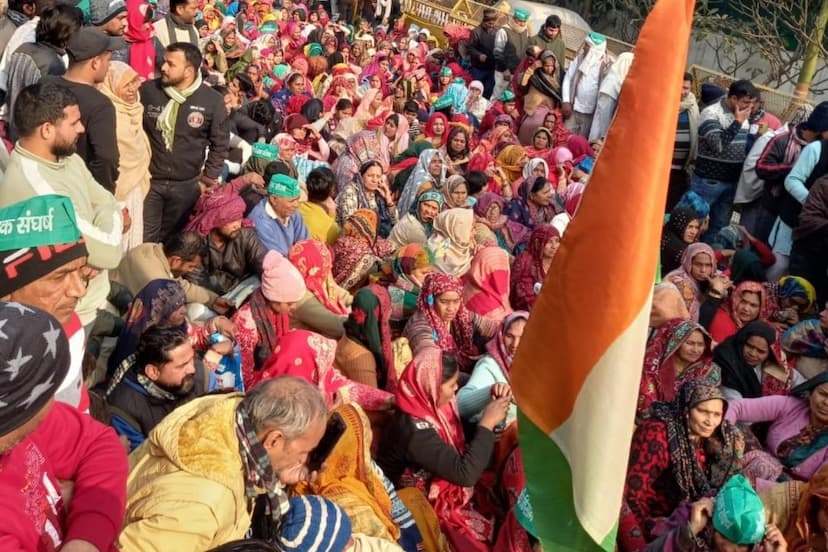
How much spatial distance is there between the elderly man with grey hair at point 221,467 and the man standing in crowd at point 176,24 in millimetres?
4213

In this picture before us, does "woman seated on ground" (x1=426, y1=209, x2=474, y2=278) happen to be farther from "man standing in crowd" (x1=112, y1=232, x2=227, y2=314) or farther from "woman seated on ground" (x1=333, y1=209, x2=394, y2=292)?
"man standing in crowd" (x1=112, y1=232, x2=227, y2=314)

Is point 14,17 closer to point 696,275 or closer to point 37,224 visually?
point 37,224

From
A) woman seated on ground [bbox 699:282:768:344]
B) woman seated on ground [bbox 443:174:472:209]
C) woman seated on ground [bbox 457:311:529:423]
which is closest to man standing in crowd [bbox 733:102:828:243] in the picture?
woman seated on ground [bbox 699:282:768:344]

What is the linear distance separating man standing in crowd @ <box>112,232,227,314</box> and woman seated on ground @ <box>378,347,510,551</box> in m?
1.41

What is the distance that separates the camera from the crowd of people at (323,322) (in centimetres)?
195

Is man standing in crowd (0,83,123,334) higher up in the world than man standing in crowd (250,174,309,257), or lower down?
higher up

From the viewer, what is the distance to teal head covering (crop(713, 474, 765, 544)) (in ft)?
8.16

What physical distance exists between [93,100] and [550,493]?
111 inches

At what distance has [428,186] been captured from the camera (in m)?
6.61

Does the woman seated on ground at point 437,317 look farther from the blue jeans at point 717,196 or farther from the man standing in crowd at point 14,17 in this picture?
the blue jeans at point 717,196

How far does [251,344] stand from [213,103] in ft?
5.35

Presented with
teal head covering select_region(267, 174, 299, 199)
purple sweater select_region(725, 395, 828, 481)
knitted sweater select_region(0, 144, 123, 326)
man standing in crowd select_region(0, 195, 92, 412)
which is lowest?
purple sweater select_region(725, 395, 828, 481)

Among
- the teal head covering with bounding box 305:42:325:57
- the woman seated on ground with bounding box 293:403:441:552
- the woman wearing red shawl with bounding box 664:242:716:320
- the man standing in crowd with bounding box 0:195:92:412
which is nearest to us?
the man standing in crowd with bounding box 0:195:92:412

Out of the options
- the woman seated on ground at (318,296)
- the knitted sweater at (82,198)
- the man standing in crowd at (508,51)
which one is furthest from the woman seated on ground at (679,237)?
the man standing in crowd at (508,51)
